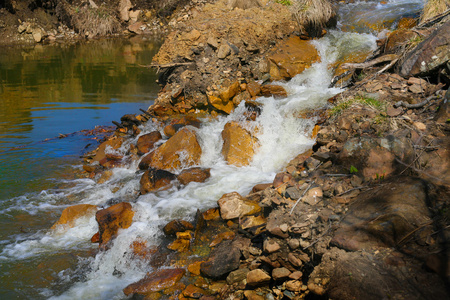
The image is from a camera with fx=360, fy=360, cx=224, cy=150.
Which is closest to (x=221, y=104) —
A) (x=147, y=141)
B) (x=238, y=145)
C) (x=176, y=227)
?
(x=238, y=145)

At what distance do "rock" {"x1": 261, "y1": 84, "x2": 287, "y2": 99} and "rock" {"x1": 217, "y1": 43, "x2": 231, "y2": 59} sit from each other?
45.6 inches

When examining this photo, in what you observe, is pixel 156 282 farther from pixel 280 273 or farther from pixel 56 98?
pixel 56 98

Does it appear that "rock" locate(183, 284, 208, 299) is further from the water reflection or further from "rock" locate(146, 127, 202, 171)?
the water reflection

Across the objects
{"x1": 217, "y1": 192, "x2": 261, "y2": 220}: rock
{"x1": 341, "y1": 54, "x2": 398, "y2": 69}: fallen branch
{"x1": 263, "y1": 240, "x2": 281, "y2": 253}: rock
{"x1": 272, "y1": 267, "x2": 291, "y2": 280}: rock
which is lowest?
{"x1": 272, "y1": 267, "x2": 291, "y2": 280}: rock

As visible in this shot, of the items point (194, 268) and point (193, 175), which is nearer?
point (194, 268)

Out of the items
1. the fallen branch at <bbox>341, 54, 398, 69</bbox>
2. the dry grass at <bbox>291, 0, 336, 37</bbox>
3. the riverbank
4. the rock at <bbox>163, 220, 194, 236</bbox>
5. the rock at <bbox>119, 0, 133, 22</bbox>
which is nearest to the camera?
the riverbank

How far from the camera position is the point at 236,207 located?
4.70 m

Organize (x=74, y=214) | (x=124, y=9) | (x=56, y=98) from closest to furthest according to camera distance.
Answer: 1. (x=74, y=214)
2. (x=56, y=98)
3. (x=124, y=9)

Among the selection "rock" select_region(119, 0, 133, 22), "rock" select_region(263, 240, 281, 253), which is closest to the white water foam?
"rock" select_region(263, 240, 281, 253)

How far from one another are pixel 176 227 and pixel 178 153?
1.99 m

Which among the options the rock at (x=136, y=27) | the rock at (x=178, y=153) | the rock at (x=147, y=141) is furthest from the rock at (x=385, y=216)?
the rock at (x=136, y=27)

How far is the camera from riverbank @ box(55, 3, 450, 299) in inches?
108

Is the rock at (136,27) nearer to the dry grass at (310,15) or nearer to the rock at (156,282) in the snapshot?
the dry grass at (310,15)

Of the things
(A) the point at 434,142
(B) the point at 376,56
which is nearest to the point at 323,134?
(A) the point at 434,142
